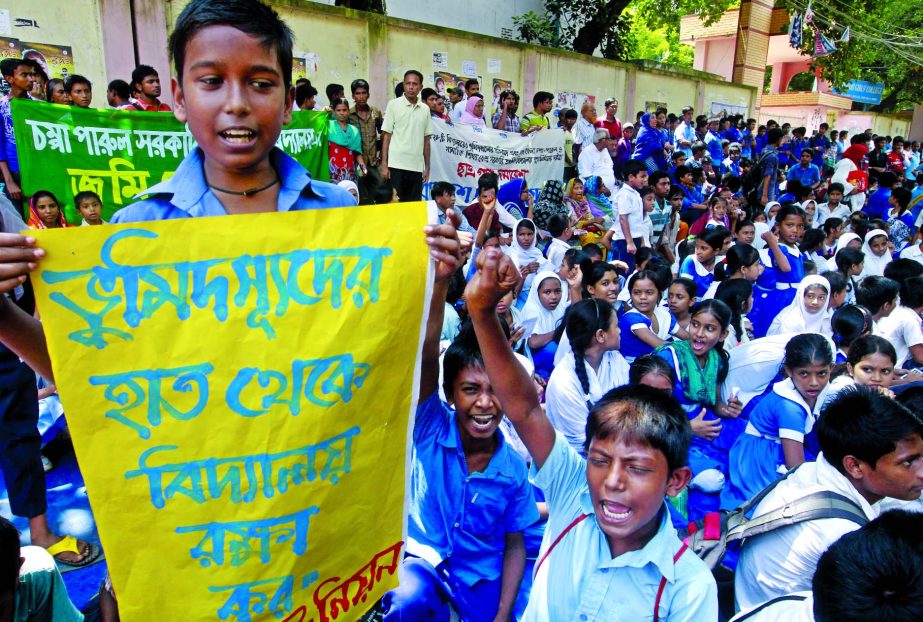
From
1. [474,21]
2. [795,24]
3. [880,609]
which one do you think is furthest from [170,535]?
[795,24]

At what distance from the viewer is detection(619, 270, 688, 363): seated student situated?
180 inches

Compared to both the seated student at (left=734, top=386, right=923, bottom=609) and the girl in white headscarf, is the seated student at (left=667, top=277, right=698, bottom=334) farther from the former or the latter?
the seated student at (left=734, top=386, right=923, bottom=609)

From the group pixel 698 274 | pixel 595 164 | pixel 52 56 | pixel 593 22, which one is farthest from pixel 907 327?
pixel 593 22

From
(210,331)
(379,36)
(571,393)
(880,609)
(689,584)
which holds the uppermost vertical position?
(379,36)

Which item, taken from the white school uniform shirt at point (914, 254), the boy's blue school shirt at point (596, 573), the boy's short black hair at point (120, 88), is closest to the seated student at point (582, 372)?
the boy's blue school shirt at point (596, 573)

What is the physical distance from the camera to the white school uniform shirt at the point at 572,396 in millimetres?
3430

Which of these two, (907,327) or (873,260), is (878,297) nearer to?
(907,327)

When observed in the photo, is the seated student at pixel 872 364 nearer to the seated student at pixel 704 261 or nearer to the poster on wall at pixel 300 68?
the seated student at pixel 704 261

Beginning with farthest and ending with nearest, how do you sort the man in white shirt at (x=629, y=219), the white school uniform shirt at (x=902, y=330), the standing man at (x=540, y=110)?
the standing man at (x=540, y=110) < the man in white shirt at (x=629, y=219) < the white school uniform shirt at (x=902, y=330)

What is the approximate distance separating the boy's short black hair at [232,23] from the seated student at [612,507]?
30.5 inches

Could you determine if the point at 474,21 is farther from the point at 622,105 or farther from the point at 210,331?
the point at 210,331

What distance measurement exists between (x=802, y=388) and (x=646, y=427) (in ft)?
6.86

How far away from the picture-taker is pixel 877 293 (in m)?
4.90

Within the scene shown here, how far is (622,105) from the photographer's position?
15414mm
